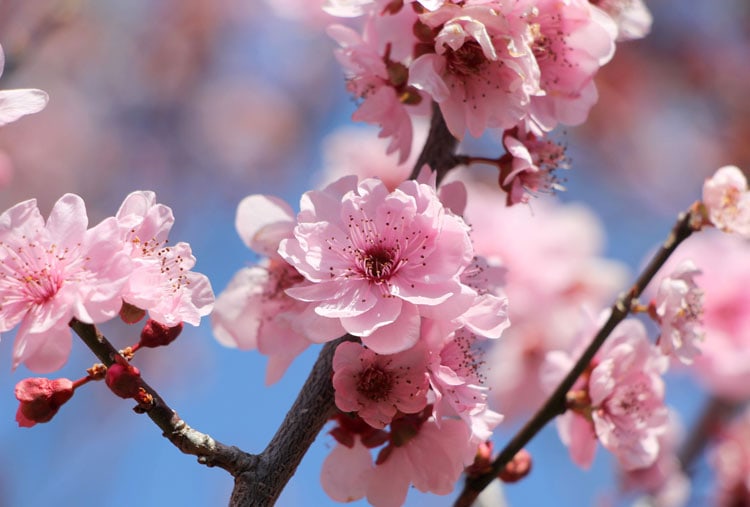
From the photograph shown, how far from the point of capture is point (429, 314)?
125 cm

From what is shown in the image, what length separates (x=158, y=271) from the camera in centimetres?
123

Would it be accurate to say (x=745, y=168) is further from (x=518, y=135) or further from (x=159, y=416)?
(x=159, y=416)

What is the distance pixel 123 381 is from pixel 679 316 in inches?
39.4

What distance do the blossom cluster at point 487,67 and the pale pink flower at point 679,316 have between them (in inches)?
11.7

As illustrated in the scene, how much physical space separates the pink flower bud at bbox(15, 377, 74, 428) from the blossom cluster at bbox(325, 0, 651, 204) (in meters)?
0.71

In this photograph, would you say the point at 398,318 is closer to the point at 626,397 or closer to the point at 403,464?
the point at 403,464

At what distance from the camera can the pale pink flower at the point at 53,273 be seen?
116 centimetres

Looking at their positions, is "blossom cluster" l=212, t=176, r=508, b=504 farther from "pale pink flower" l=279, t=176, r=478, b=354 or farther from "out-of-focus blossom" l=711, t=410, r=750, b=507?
"out-of-focus blossom" l=711, t=410, r=750, b=507

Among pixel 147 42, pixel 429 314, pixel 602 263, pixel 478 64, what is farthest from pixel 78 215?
pixel 147 42

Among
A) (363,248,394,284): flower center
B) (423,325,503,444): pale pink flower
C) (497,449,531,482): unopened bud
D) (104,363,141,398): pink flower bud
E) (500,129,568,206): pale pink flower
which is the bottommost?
(497,449,531,482): unopened bud

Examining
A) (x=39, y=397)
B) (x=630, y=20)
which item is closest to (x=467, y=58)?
(x=630, y=20)

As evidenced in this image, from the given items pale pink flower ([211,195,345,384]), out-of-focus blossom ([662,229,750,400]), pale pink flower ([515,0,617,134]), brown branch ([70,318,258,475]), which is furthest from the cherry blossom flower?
out-of-focus blossom ([662,229,750,400])

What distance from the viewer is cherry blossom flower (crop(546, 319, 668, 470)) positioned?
163 centimetres

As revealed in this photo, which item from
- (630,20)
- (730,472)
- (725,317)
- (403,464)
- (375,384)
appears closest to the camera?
(375,384)
